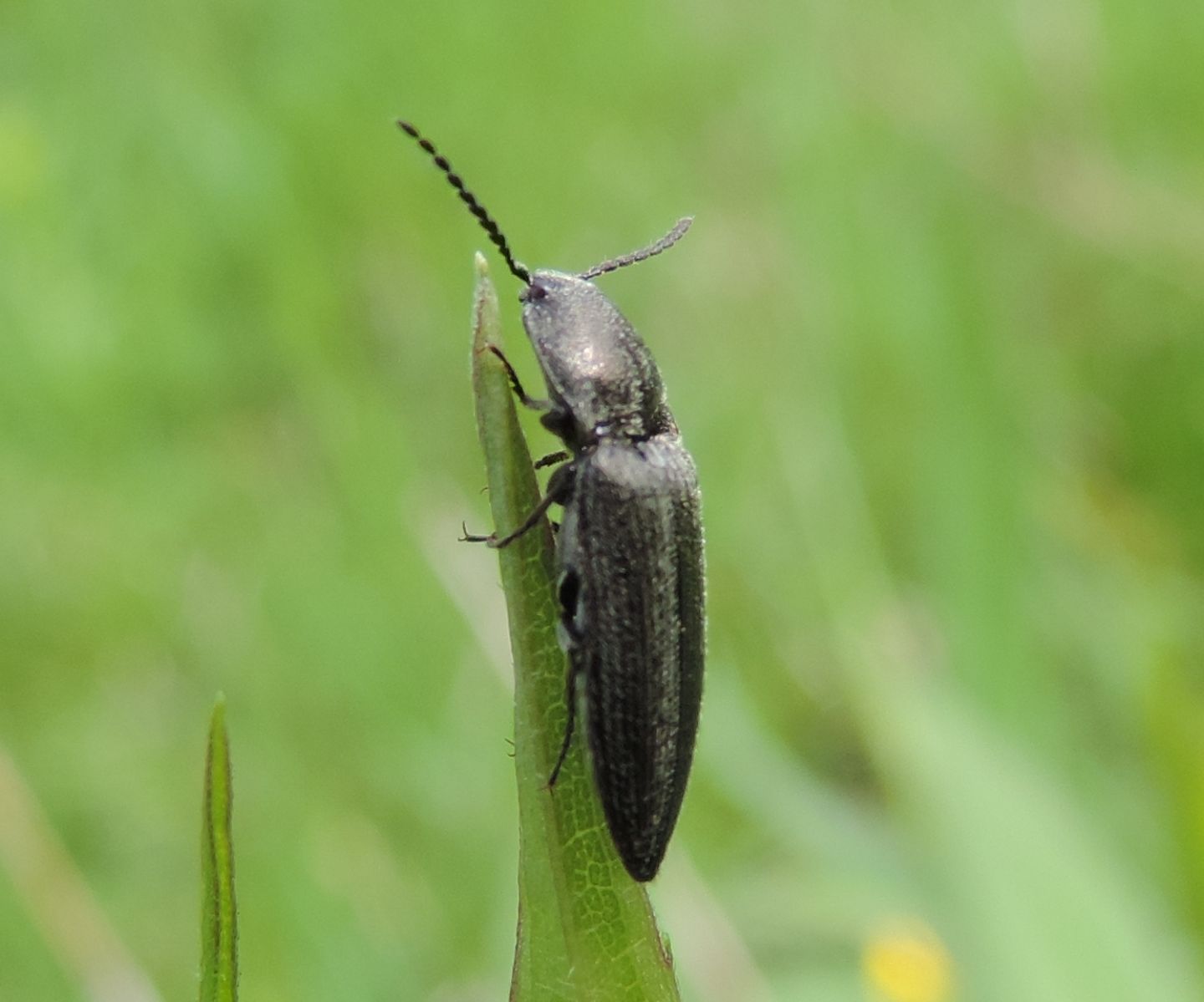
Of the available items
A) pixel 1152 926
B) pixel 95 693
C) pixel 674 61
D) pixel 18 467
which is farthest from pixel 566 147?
pixel 1152 926

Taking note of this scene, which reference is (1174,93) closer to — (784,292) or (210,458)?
(784,292)

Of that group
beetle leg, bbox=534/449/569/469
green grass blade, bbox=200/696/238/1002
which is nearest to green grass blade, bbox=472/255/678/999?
green grass blade, bbox=200/696/238/1002

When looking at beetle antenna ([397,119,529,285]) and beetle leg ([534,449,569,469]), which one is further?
beetle antenna ([397,119,529,285])

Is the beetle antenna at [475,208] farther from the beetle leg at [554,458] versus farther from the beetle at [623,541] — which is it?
the beetle leg at [554,458]

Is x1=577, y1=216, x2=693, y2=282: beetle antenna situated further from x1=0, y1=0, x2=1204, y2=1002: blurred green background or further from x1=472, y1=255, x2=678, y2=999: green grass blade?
x1=472, y1=255, x2=678, y2=999: green grass blade

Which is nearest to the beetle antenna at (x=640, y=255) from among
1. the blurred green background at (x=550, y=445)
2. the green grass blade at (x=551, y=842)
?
the blurred green background at (x=550, y=445)

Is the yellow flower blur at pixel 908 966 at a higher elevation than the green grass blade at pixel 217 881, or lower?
higher
